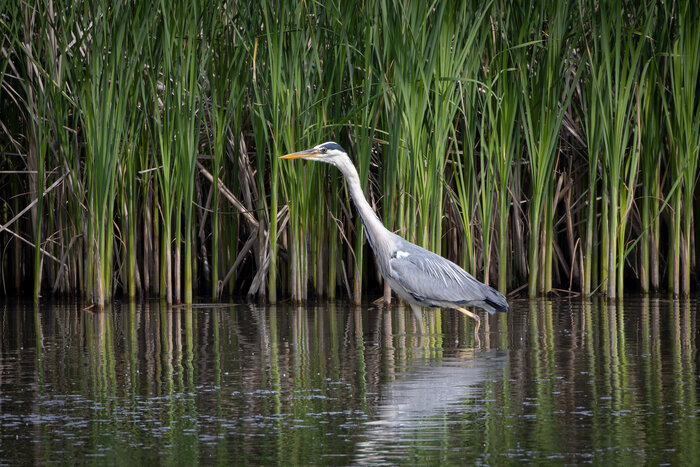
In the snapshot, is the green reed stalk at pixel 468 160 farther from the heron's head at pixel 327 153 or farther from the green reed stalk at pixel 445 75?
the heron's head at pixel 327 153

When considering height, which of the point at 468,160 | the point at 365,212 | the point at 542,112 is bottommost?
the point at 365,212

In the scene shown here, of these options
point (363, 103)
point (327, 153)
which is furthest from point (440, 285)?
point (363, 103)

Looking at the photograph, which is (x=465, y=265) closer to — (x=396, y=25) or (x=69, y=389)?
(x=396, y=25)

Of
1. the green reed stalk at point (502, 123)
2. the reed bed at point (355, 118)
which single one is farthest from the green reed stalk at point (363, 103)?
the green reed stalk at point (502, 123)

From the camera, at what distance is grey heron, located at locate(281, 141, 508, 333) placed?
299 inches

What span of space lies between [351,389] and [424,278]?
253cm

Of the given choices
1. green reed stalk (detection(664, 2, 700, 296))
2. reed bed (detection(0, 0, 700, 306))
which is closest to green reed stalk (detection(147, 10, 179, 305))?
reed bed (detection(0, 0, 700, 306))

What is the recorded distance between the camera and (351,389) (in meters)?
5.14

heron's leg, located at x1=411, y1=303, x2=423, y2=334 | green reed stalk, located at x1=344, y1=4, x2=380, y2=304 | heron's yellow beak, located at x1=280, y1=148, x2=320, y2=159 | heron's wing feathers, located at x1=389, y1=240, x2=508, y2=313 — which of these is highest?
green reed stalk, located at x1=344, y1=4, x2=380, y2=304

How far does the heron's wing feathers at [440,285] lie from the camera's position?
7.57 meters

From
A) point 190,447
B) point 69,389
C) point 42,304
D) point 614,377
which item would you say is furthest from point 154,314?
point 190,447

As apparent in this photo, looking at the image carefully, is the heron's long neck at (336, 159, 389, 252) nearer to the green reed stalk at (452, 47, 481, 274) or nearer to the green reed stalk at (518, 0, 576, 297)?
the green reed stalk at (452, 47, 481, 274)

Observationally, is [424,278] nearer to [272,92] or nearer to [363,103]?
[363,103]

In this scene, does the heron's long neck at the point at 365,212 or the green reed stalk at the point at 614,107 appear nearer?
the heron's long neck at the point at 365,212
